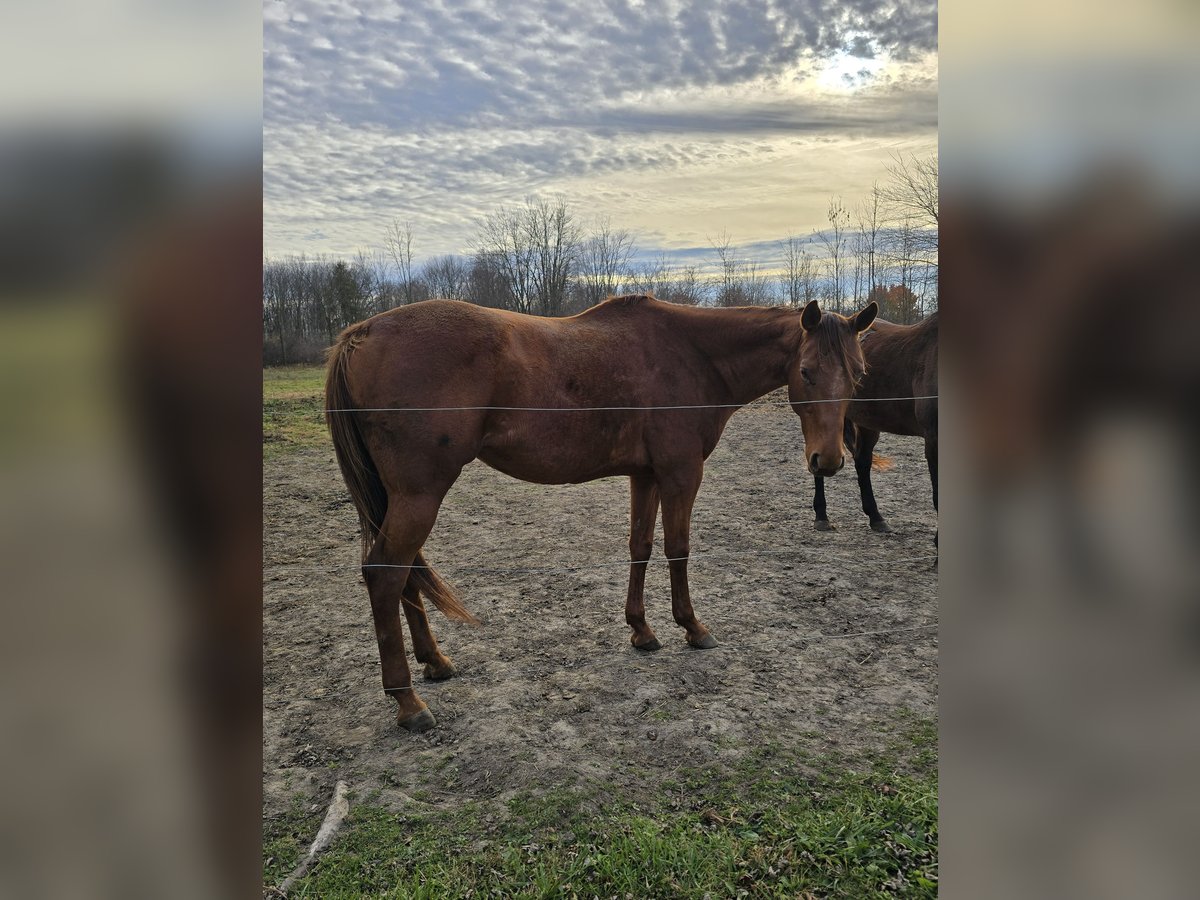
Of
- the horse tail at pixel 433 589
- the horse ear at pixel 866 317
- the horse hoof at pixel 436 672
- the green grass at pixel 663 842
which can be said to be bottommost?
the green grass at pixel 663 842

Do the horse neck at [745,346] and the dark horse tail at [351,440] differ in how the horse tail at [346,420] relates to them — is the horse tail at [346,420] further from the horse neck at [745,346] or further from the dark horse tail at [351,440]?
the horse neck at [745,346]

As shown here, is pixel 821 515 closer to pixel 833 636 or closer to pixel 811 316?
pixel 833 636


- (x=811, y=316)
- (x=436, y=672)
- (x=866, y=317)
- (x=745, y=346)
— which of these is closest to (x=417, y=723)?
(x=436, y=672)

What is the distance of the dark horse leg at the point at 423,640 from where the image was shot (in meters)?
3.19

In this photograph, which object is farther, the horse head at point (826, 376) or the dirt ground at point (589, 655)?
the horse head at point (826, 376)

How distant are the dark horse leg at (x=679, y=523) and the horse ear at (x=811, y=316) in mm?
896

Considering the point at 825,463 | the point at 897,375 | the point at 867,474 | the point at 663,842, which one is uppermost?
the point at 897,375

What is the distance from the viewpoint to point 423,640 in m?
3.26

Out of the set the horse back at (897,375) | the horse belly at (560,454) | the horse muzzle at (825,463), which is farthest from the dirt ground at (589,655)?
the horse back at (897,375)

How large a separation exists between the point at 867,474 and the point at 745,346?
2676 millimetres
